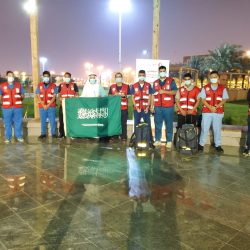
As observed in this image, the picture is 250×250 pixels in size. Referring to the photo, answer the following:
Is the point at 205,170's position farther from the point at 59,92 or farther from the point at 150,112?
the point at 59,92

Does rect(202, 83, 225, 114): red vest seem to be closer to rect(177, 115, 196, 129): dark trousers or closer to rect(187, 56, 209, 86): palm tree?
rect(177, 115, 196, 129): dark trousers

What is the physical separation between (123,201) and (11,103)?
18.0 ft

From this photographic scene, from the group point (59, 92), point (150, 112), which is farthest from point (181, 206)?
point (59, 92)

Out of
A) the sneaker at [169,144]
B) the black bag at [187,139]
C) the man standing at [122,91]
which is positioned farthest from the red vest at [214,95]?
the man standing at [122,91]

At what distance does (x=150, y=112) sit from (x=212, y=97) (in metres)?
1.85

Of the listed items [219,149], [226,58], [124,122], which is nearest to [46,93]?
[124,122]

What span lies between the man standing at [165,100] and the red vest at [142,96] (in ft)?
0.74

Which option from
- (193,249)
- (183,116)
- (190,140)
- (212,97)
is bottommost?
(193,249)

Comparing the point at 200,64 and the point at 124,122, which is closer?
the point at 124,122

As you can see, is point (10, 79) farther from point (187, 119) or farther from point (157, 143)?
point (187, 119)

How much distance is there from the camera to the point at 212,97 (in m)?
7.66

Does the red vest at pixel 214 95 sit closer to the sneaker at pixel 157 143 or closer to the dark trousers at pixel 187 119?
the dark trousers at pixel 187 119

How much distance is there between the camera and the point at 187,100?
788 cm

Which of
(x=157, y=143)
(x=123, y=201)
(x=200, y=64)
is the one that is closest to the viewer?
(x=123, y=201)
